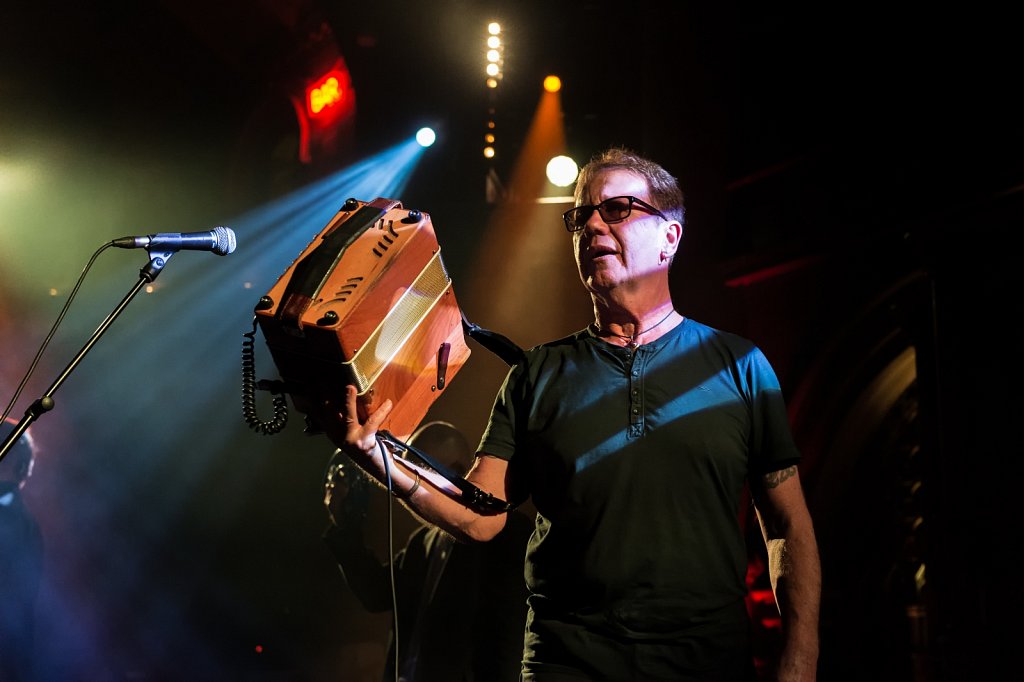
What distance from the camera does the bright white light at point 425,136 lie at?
5.73 meters

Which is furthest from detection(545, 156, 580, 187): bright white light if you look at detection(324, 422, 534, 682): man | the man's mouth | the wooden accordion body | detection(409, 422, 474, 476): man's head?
the wooden accordion body

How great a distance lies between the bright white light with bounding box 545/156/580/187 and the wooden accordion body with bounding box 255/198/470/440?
150 inches

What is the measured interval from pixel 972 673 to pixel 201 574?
4948mm

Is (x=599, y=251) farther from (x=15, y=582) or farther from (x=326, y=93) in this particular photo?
(x=15, y=582)

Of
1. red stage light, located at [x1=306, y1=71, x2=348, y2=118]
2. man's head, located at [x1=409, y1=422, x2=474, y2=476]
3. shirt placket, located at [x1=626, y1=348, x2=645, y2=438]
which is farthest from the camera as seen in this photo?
red stage light, located at [x1=306, y1=71, x2=348, y2=118]

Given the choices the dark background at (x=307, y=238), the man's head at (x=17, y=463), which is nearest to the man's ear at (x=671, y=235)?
the dark background at (x=307, y=238)

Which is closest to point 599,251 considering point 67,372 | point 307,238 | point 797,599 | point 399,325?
point 399,325

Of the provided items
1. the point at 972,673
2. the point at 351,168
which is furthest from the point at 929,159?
the point at 351,168

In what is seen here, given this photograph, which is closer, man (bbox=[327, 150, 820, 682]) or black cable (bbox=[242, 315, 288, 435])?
man (bbox=[327, 150, 820, 682])

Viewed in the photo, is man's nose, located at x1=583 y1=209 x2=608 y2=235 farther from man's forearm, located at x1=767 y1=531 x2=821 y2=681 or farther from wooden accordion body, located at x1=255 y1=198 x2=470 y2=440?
man's forearm, located at x1=767 y1=531 x2=821 y2=681

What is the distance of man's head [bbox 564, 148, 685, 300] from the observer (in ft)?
6.68

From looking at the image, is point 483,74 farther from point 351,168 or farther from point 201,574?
point 201,574


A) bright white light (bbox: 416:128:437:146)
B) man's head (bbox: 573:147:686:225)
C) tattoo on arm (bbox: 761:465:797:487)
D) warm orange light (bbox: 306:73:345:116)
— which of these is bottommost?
tattoo on arm (bbox: 761:465:797:487)

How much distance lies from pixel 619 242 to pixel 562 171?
373 cm
